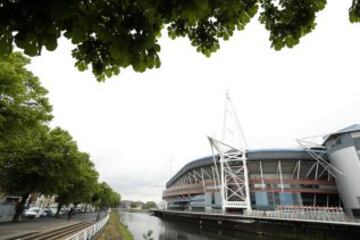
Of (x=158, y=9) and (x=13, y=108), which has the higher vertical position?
(x=13, y=108)

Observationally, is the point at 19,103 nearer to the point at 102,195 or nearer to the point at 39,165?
the point at 39,165

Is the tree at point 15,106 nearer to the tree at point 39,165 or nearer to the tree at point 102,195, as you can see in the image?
the tree at point 39,165

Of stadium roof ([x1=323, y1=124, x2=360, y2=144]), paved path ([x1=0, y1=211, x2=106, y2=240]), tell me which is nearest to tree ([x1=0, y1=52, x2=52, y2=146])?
paved path ([x1=0, y1=211, x2=106, y2=240])

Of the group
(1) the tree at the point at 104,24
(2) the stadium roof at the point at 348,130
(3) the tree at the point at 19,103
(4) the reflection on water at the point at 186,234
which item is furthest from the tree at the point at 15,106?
(2) the stadium roof at the point at 348,130

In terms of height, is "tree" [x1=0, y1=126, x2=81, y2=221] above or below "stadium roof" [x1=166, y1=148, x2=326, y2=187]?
below

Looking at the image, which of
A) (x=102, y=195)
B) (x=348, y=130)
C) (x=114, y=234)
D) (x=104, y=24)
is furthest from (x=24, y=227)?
(x=102, y=195)

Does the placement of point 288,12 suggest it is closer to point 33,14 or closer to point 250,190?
point 33,14

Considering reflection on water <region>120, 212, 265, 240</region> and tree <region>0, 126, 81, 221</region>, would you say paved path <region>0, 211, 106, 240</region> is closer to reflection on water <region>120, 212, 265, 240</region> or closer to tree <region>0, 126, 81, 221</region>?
tree <region>0, 126, 81, 221</region>

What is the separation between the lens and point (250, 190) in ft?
169

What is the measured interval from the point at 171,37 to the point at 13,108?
12.7m

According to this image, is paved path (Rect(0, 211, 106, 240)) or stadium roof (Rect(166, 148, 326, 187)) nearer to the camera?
paved path (Rect(0, 211, 106, 240))

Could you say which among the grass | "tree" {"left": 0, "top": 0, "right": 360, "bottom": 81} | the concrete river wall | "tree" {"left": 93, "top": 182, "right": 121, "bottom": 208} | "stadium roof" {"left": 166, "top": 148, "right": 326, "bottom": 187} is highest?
"stadium roof" {"left": 166, "top": 148, "right": 326, "bottom": 187}

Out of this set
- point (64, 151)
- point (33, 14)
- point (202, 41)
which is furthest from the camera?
point (64, 151)

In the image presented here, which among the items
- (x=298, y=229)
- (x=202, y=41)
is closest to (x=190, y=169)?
(x=298, y=229)
